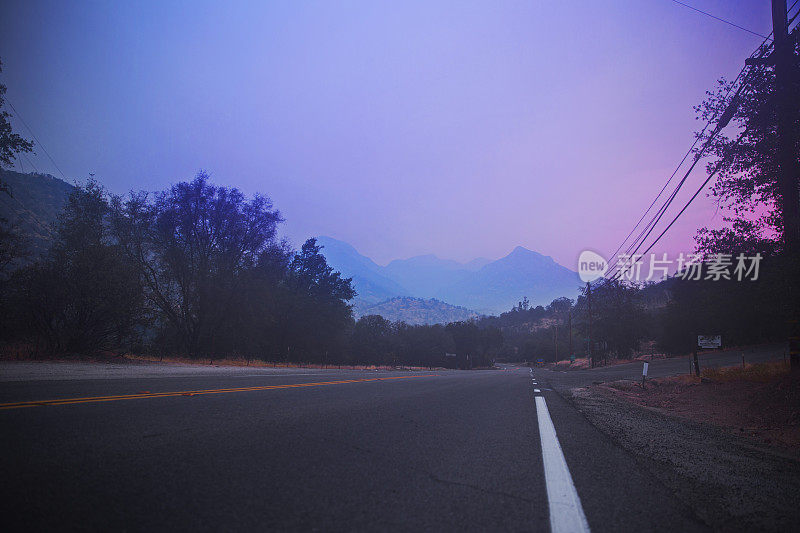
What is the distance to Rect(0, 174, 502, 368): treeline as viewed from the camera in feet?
58.4

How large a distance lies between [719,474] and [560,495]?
2.13 m

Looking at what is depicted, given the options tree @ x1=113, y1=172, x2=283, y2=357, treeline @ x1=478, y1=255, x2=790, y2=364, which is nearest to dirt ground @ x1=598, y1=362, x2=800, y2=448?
treeline @ x1=478, y1=255, x2=790, y2=364

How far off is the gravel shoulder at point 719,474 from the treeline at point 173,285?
20.5 meters

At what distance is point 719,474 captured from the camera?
359 centimetres

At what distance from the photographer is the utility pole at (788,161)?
33.5 ft

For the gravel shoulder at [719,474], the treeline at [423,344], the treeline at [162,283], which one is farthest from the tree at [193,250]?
the treeline at [423,344]

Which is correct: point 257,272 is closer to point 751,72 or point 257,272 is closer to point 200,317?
point 200,317

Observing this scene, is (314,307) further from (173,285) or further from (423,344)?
(423,344)

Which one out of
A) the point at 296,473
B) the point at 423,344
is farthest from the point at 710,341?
A: the point at 423,344

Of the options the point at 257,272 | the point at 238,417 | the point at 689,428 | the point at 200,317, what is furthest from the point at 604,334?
the point at 238,417

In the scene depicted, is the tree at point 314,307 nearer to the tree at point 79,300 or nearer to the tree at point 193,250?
the tree at point 193,250

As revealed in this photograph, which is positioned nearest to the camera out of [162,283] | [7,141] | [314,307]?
[7,141]

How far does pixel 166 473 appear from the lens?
2.74 m

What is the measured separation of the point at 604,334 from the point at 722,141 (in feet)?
192
